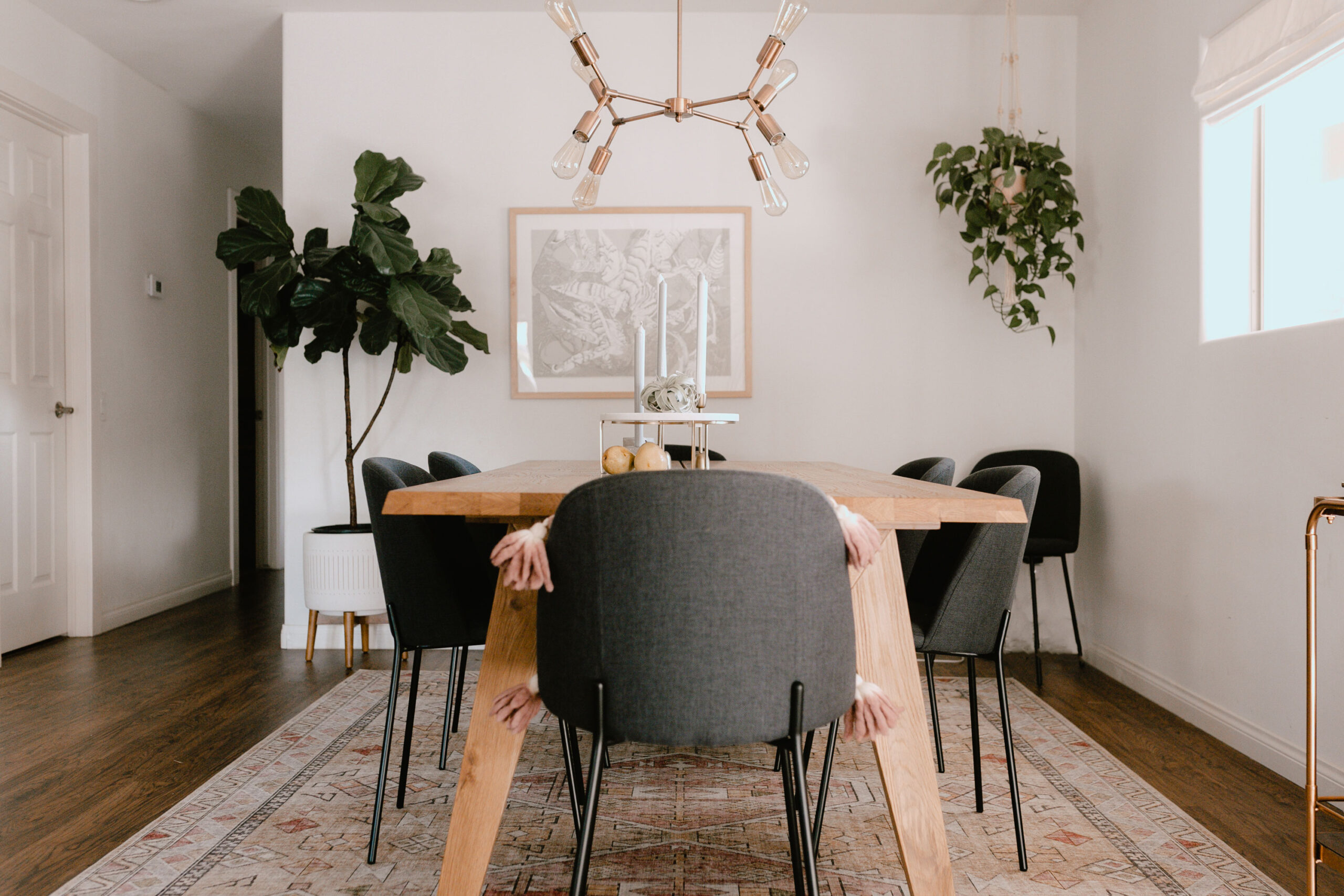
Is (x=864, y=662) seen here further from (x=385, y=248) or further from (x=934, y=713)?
(x=385, y=248)

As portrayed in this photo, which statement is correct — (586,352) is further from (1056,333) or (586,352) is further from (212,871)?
(212,871)

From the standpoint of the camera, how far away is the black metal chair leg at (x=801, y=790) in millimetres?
1146

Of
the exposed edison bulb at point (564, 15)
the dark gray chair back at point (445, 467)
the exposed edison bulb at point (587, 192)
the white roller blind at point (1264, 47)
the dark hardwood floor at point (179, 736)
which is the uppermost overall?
the white roller blind at point (1264, 47)

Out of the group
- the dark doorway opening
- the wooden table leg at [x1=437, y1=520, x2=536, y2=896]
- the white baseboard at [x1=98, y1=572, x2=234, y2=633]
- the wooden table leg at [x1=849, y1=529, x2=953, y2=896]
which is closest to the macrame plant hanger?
the wooden table leg at [x1=849, y1=529, x2=953, y2=896]

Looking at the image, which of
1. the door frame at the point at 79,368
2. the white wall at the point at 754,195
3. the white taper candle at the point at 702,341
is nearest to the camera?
the white taper candle at the point at 702,341

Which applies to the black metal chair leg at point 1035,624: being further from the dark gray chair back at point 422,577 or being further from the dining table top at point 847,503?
the dark gray chair back at point 422,577

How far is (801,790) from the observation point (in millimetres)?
1178

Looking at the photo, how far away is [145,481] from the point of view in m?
4.30

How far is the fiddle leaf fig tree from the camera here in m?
3.15

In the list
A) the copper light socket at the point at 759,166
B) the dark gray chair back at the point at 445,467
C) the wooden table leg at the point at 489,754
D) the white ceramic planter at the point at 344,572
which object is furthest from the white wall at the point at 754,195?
the wooden table leg at the point at 489,754

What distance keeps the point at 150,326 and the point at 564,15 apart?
352cm

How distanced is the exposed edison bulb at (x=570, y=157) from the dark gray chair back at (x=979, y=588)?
49.6 inches

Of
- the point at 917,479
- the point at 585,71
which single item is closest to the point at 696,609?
the point at 917,479

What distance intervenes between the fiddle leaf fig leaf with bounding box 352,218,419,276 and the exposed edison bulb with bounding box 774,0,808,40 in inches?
67.3
